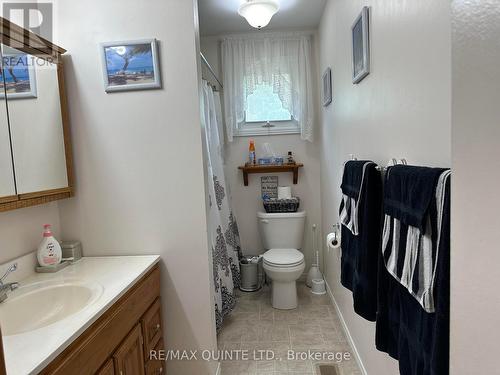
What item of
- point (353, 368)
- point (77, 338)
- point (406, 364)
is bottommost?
point (353, 368)

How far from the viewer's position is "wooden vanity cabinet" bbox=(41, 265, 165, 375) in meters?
0.96

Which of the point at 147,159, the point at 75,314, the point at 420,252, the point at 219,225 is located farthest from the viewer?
the point at 219,225

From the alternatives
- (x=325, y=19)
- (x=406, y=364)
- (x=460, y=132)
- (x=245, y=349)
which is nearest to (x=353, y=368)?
(x=245, y=349)

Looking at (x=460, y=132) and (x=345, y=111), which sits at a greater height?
(x=345, y=111)

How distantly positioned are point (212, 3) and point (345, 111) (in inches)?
56.9

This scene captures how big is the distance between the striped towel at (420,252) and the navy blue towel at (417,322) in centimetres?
2

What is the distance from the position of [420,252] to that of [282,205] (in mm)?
2183

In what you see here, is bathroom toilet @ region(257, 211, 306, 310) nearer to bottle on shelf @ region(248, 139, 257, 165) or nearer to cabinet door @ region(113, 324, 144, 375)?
bottle on shelf @ region(248, 139, 257, 165)

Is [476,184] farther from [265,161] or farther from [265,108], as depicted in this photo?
[265,108]

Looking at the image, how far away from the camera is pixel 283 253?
109 inches

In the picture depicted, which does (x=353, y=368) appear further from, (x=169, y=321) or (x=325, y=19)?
(x=325, y=19)

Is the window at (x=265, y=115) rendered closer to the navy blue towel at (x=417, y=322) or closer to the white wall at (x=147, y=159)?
the white wall at (x=147, y=159)

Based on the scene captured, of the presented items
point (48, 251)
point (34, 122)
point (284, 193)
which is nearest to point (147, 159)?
point (34, 122)

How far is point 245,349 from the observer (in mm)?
2162
